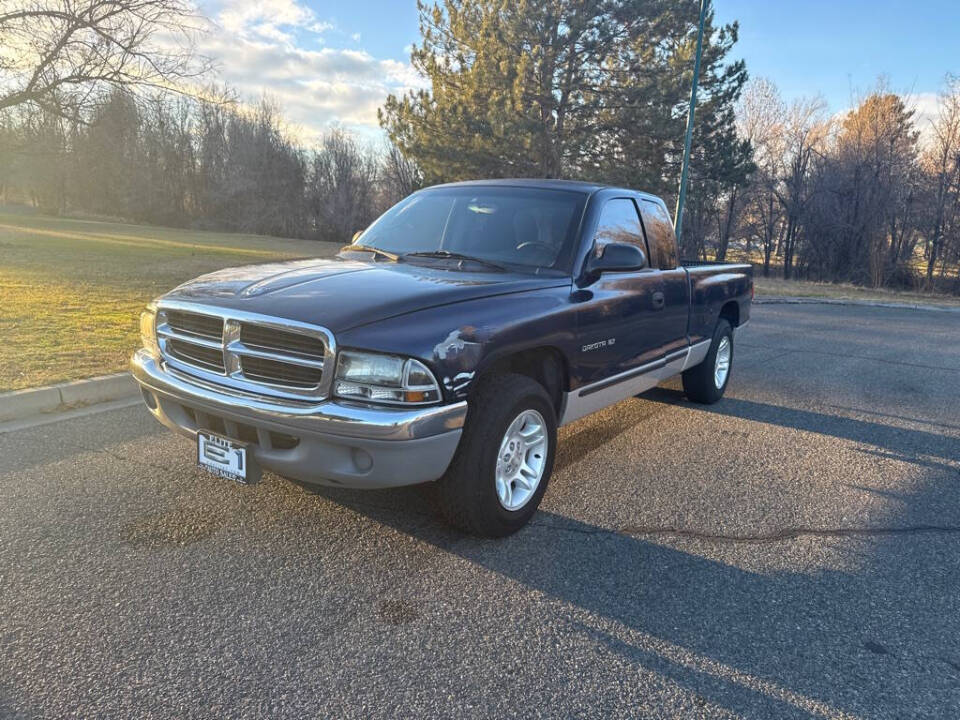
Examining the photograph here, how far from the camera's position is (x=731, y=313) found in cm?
650

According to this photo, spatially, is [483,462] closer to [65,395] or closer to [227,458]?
Answer: [227,458]

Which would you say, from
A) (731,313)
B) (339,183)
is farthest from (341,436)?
(339,183)

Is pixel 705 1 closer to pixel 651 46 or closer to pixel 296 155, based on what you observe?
pixel 651 46

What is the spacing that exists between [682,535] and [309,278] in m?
2.41

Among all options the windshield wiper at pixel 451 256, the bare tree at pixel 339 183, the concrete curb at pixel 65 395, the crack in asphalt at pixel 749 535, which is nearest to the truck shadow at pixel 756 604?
the crack in asphalt at pixel 749 535

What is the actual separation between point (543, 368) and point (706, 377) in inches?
114

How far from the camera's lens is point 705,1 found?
15.2m

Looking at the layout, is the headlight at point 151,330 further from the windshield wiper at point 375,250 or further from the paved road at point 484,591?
the windshield wiper at point 375,250

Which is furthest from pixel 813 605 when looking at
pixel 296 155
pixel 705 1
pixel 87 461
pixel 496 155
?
pixel 296 155

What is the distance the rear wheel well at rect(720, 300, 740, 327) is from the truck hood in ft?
10.4

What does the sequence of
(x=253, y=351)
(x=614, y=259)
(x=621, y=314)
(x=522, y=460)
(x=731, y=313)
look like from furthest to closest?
(x=731, y=313) < (x=621, y=314) < (x=614, y=259) < (x=522, y=460) < (x=253, y=351)

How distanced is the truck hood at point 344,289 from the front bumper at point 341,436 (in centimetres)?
40

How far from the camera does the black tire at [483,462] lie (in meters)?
3.06

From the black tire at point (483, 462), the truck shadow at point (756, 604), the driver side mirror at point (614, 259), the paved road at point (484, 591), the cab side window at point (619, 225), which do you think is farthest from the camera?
the cab side window at point (619, 225)
